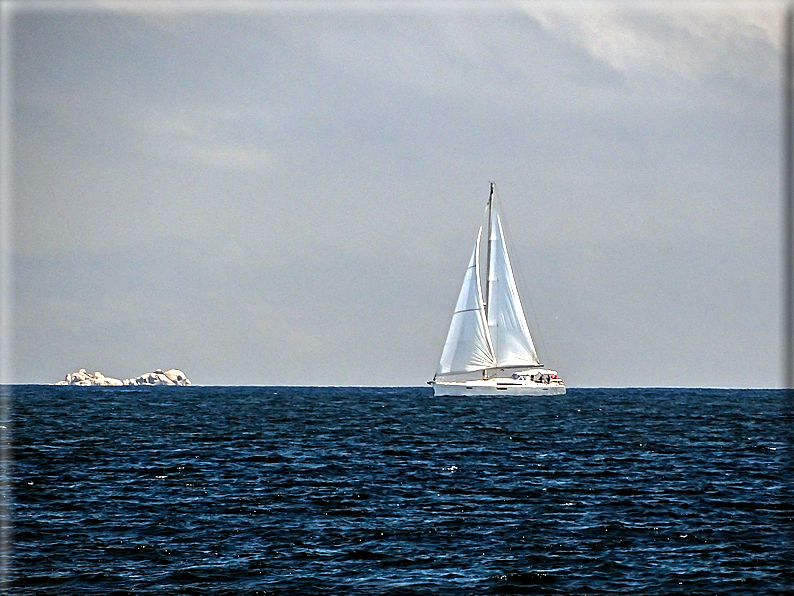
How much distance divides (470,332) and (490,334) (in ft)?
12.3

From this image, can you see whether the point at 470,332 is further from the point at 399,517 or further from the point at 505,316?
the point at 399,517

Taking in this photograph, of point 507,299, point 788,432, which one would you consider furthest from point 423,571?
point 507,299

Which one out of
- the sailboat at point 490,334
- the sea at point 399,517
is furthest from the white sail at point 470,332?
the sea at point 399,517

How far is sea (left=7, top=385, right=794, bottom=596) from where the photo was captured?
2434 cm

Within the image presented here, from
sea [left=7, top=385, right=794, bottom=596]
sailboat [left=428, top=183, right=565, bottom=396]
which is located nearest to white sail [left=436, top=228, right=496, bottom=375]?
sailboat [left=428, top=183, right=565, bottom=396]

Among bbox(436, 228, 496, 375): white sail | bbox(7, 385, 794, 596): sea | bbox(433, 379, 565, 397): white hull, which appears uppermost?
bbox(436, 228, 496, 375): white sail

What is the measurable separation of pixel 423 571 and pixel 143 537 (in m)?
9.04

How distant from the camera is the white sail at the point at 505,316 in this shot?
375 feet

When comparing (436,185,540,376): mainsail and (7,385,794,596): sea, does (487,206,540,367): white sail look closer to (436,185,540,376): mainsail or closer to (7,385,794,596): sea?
(436,185,540,376): mainsail

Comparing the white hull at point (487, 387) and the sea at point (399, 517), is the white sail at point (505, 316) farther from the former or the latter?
the sea at point (399, 517)

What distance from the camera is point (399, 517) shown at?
31797 millimetres

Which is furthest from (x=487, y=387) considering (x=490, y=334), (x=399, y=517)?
(x=399, y=517)

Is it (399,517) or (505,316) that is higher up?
(505,316)

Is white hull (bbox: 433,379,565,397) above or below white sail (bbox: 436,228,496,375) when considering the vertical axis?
below
